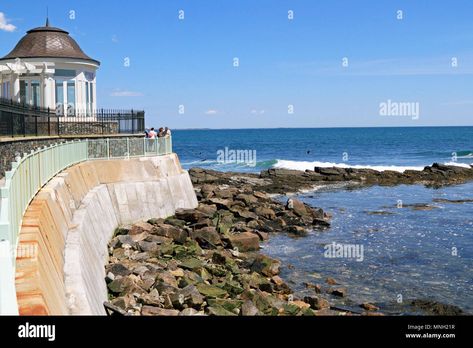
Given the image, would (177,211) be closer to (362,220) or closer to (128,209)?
(128,209)

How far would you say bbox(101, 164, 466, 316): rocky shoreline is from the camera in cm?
1410

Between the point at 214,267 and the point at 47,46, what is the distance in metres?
19.1

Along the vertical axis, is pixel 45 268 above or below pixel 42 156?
below

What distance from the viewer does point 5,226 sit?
7246mm

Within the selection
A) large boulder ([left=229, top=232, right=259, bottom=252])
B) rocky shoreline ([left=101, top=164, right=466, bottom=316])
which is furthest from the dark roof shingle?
large boulder ([left=229, top=232, right=259, bottom=252])

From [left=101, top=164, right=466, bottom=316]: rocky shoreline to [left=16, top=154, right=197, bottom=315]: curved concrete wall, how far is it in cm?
76

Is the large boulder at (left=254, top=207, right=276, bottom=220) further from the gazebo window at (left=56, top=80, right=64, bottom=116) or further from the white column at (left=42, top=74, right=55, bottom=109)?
the white column at (left=42, top=74, right=55, bottom=109)

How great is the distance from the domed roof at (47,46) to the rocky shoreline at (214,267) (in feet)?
36.8

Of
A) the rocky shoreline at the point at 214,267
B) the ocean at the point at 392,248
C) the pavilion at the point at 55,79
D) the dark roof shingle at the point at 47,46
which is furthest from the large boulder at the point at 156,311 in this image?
the dark roof shingle at the point at 47,46

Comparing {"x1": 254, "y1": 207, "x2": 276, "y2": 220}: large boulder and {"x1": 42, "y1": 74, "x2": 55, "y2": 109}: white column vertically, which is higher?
{"x1": 42, "y1": 74, "x2": 55, "y2": 109}: white column

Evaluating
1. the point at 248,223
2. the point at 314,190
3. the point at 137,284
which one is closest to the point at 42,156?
the point at 137,284
